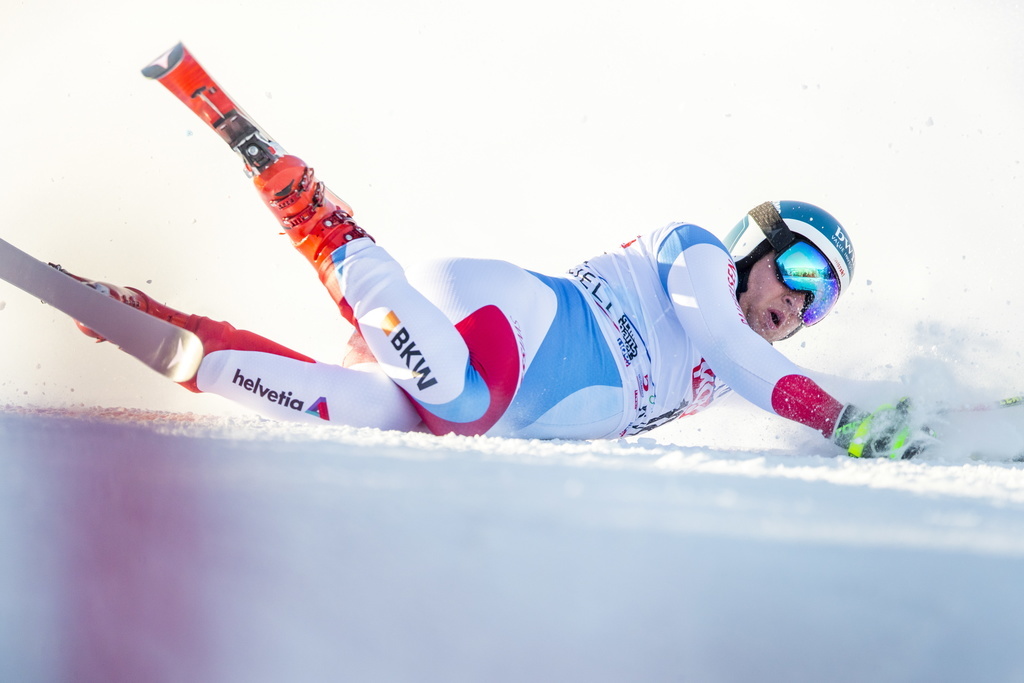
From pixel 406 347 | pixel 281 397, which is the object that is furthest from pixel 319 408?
pixel 406 347

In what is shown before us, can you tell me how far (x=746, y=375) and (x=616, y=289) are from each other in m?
0.36

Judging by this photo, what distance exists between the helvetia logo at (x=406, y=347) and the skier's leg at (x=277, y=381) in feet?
0.32

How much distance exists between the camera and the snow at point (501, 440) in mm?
571

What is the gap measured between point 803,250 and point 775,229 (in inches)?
3.1

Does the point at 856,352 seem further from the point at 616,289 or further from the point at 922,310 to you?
the point at 616,289

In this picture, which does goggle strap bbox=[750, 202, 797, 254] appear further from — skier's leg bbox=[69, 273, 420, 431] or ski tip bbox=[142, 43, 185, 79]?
ski tip bbox=[142, 43, 185, 79]

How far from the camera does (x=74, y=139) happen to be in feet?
7.22

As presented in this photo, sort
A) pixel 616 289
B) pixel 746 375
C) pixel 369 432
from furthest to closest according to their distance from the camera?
1. pixel 616 289
2. pixel 746 375
3. pixel 369 432

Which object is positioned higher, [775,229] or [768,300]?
[775,229]

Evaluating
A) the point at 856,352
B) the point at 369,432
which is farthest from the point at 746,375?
the point at 856,352

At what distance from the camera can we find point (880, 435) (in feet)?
4.16

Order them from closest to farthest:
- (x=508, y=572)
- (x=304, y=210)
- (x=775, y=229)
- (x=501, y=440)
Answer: (x=508, y=572), (x=501, y=440), (x=304, y=210), (x=775, y=229)

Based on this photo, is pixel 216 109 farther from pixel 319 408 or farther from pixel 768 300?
pixel 768 300

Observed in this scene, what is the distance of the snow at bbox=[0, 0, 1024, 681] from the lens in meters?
0.57
